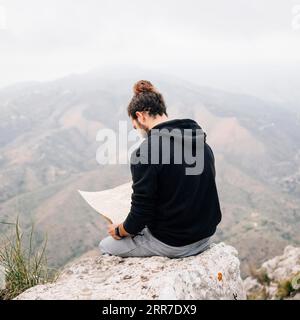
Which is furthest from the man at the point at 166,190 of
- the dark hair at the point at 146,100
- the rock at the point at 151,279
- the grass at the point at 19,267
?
the grass at the point at 19,267

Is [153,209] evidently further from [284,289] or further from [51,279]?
[284,289]

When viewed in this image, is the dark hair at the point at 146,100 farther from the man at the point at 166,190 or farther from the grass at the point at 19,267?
the grass at the point at 19,267

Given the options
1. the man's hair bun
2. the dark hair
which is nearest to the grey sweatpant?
the dark hair

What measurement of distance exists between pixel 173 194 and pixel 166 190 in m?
0.07

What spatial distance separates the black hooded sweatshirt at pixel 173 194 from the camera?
3.09m

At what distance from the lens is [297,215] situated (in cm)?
13262

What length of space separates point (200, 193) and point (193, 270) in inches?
24.6

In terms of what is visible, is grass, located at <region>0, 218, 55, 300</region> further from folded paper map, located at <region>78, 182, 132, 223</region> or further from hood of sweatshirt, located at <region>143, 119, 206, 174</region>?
hood of sweatshirt, located at <region>143, 119, 206, 174</region>

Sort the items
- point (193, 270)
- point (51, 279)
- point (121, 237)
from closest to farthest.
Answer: point (193, 270), point (121, 237), point (51, 279)

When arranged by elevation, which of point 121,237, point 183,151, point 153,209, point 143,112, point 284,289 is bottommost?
point 284,289

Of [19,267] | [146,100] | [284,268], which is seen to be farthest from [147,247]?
[284,268]

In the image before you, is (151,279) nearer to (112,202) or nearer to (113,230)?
(113,230)

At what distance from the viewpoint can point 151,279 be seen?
2.98 m
